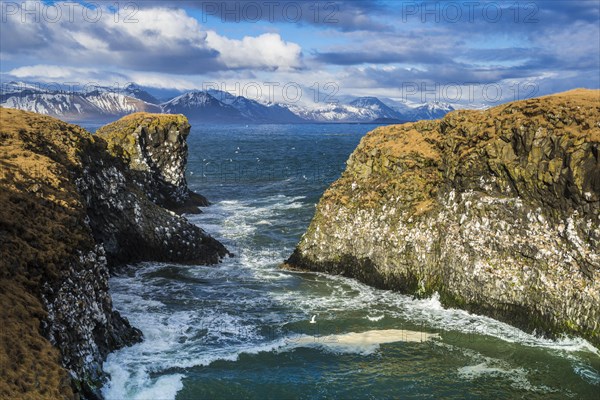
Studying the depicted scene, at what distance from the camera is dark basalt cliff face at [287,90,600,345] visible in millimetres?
22516

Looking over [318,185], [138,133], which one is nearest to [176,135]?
[138,133]

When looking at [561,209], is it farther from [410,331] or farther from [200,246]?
[200,246]

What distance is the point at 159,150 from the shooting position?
165 feet

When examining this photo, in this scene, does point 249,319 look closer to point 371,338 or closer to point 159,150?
point 371,338

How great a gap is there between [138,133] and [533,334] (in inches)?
Answer: 1528

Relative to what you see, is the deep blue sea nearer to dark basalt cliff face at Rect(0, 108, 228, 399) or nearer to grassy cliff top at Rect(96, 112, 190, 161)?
dark basalt cliff face at Rect(0, 108, 228, 399)

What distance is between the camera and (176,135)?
167ft

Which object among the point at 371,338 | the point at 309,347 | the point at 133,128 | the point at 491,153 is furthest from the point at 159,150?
the point at 371,338

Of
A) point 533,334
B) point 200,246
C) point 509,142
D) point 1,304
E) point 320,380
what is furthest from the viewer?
point 200,246

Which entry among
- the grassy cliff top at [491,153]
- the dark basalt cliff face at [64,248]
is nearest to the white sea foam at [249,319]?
the dark basalt cliff face at [64,248]

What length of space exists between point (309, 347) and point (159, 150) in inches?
1334

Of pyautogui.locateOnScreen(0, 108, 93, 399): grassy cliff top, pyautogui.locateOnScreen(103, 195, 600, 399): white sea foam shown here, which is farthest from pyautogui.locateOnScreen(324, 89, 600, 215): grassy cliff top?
pyautogui.locateOnScreen(0, 108, 93, 399): grassy cliff top

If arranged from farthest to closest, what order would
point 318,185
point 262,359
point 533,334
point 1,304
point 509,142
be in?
1. point 318,185
2. point 509,142
3. point 533,334
4. point 262,359
5. point 1,304

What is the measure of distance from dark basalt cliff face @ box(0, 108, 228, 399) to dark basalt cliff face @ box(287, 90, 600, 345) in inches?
402
